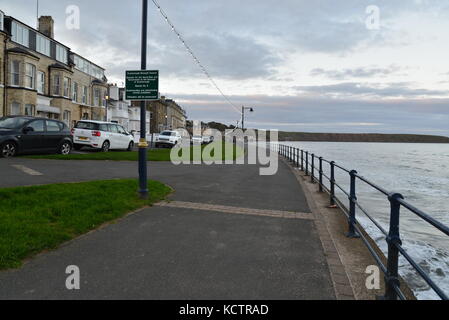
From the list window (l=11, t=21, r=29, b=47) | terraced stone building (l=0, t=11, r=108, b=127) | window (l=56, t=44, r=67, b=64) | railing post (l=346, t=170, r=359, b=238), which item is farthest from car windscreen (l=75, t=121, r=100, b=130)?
window (l=56, t=44, r=67, b=64)

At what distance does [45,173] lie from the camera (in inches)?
445

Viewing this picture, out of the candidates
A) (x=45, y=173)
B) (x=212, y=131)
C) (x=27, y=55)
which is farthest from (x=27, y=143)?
(x=212, y=131)

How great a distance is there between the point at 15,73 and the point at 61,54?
10898mm

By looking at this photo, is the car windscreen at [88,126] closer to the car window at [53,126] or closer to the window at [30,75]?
the car window at [53,126]

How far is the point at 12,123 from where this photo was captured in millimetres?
14719

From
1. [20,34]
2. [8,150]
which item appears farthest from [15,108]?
[8,150]

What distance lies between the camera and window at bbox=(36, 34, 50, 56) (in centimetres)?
3309

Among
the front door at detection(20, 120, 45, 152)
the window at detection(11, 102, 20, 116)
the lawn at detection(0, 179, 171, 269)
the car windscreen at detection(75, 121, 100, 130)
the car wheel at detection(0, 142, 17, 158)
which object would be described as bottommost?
the lawn at detection(0, 179, 171, 269)

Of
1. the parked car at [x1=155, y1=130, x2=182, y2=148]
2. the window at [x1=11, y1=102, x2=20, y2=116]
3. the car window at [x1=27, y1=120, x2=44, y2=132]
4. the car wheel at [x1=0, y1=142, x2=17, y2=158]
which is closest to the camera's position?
the car wheel at [x1=0, y1=142, x2=17, y2=158]

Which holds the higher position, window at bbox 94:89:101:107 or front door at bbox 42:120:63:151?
window at bbox 94:89:101:107

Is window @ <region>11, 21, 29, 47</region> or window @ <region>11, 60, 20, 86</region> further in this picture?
window @ <region>11, 21, 29, 47</region>

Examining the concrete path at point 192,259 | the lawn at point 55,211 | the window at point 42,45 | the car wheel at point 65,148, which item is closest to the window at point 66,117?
the window at point 42,45

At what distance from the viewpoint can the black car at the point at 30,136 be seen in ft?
47.5

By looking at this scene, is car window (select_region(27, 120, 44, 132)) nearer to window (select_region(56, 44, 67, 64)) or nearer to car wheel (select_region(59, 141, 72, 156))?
car wheel (select_region(59, 141, 72, 156))
